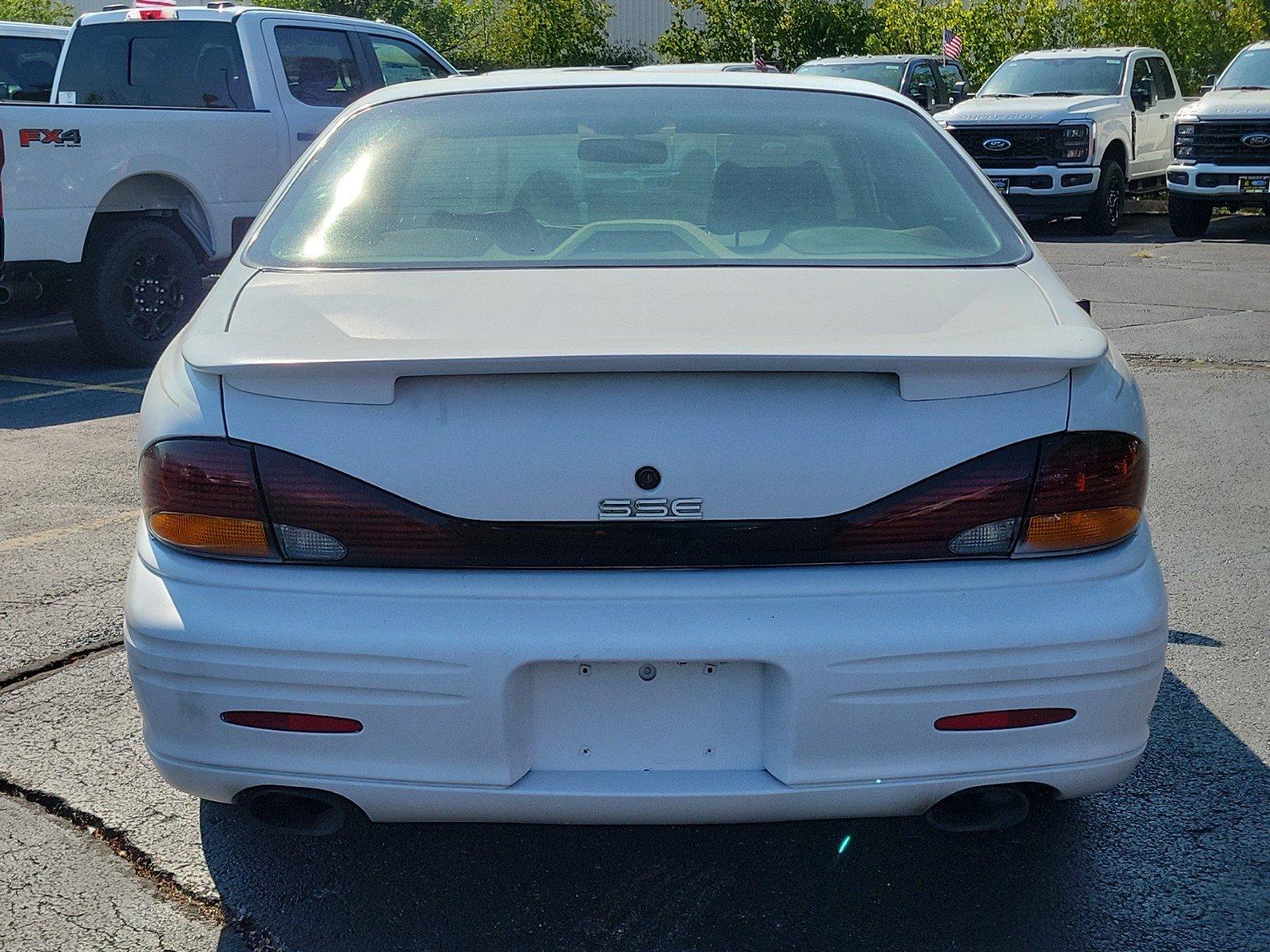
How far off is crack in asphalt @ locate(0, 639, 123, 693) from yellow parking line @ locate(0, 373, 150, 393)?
4.08 metres

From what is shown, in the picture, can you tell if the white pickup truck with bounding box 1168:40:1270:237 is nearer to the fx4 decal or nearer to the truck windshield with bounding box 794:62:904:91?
the truck windshield with bounding box 794:62:904:91

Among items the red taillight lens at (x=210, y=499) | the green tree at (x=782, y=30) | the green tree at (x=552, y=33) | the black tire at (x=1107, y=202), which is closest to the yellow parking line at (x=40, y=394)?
the red taillight lens at (x=210, y=499)

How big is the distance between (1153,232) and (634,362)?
52.4ft

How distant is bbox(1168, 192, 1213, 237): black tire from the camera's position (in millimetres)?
15680

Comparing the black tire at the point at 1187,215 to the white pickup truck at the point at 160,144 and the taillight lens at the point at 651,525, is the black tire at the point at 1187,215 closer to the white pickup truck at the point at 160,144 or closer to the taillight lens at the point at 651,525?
the white pickup truck at the point at 160,144

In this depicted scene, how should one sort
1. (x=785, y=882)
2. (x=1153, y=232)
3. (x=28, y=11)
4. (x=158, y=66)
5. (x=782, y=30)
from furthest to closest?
(x=28, y=11) < (x=782, y=30) < (x=1153, y=232) < (x=158, y=66) < (x=785, y=882)

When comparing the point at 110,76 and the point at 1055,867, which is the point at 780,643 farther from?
the point at 110,76

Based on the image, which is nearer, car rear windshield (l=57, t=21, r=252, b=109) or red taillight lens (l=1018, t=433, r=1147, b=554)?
red taillight lens (l=1018, t=433, r=1147, b=554)

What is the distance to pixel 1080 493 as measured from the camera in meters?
2.43

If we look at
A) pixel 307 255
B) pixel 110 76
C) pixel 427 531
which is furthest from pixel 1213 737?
pixel 110 76

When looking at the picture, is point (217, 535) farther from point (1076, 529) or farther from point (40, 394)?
point (40, 394)

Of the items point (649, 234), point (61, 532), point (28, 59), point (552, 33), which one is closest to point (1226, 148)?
point (28, 59)

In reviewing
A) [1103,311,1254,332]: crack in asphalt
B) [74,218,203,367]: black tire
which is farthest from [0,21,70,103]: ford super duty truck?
[1103,311,1254,332]: crack in asphalt

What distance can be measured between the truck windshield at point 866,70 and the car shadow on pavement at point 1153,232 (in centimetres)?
249
